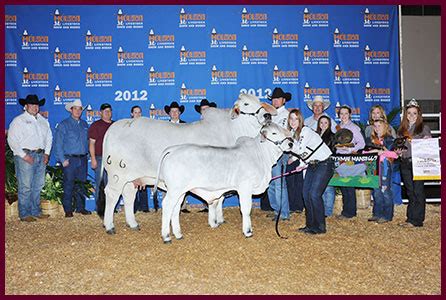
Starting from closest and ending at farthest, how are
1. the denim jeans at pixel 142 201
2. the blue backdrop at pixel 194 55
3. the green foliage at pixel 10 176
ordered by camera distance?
the green foliage at pixel 10 176 < the denim jeans at pixel 142 201 < the blue backdrop at pixel 194 55

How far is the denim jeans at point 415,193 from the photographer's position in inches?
292

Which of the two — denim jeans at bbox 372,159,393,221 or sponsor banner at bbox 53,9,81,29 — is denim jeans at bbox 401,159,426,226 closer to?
denim jeans at bbox 372,159,393,221

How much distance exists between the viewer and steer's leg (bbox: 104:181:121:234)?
7.15 meters

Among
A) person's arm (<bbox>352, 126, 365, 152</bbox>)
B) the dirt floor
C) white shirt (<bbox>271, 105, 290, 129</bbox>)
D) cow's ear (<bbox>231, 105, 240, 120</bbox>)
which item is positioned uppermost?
cow's ear (<bbox>231, 105, 240, 120</bbox>)

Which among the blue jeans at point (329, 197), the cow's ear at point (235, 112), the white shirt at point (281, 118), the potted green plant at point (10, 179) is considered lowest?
the blue jeans at point (329, 197)

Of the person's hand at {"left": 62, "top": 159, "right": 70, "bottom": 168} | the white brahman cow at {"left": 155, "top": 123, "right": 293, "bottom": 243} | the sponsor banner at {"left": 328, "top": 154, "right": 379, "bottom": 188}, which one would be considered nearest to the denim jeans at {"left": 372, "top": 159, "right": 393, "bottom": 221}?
the sponsor banner at {"left": 328, "top": 154, "right": 379, "bottom": 188}

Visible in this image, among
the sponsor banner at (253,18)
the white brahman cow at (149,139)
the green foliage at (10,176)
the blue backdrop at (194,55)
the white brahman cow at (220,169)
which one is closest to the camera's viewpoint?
the white brahman cow at (220,169)

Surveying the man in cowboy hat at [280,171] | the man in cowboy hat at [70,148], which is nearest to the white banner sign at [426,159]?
the man in cowboy hat at [280,171]

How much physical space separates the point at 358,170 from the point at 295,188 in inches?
59.7

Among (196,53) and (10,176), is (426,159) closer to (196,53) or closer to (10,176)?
(196,53)

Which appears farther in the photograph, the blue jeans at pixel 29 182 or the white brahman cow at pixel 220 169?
the blue jeans at pixel 29 182

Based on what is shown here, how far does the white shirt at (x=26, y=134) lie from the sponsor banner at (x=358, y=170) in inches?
216

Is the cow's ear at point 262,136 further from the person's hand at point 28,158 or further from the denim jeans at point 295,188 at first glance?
the person's hand at point 28,158

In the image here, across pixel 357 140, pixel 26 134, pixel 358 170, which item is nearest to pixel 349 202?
pixel 358 170
